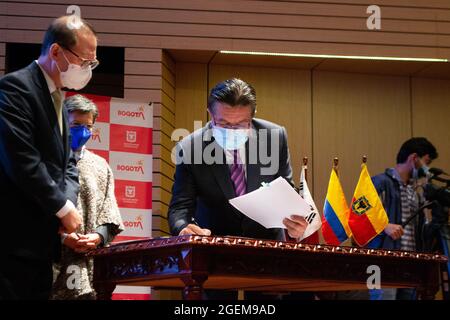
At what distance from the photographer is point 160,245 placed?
2.51 meters

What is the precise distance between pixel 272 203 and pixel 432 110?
515cm

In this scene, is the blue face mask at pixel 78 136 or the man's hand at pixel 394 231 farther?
the man's hand at pixel 394 231

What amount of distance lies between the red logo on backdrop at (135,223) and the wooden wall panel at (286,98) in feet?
7.29

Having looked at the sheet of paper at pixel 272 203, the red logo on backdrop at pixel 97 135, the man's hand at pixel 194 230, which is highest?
the red logo on backdrop at pixel 97 135

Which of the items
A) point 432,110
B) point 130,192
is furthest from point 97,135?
point 432,110

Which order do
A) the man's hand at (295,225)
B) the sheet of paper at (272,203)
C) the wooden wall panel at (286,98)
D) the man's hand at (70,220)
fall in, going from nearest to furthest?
1. the man's hand at (70,220)
2. the sheet of paper at (272,203)
3. the man's hand at (295,225)
4. the wooden wall panel at (286,98)

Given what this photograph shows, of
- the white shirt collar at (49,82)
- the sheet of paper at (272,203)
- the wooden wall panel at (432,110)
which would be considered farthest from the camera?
the wooden wall panel at (432,110)

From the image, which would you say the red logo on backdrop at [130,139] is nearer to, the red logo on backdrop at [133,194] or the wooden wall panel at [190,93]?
the red logo on backdrop at [133,194]

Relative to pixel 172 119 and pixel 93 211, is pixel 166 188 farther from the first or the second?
pixel 93 211

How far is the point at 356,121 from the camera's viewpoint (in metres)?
7.39

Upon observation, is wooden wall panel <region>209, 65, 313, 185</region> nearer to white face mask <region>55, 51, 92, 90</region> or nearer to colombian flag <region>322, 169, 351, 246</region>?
colombian flag <region>322, 169, 351, 246</region>

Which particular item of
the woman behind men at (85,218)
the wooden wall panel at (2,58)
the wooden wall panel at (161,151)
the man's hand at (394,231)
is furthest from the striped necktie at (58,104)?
the wooden wall panel at (2,58)

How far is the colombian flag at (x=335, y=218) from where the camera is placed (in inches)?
212
